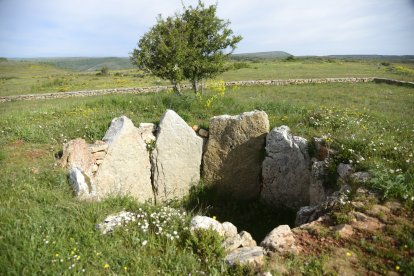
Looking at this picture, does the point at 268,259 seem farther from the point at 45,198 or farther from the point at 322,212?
the point at 45,198

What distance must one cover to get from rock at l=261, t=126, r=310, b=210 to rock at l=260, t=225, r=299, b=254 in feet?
12.8

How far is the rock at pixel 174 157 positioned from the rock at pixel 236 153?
52 centimetres

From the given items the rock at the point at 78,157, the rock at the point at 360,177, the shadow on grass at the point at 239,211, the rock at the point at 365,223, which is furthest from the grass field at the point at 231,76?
the rock at the point at 365,223

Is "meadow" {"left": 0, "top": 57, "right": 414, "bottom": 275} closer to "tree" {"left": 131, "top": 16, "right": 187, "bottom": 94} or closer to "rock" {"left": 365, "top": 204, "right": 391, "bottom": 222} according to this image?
"rock" {"left": 365, "top": 204, "right": 391, "bottom": 222}

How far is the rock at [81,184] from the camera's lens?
6.31m

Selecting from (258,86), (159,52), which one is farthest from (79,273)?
(258,86)

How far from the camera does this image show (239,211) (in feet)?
A: 29.8

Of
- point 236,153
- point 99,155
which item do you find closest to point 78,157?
point 99,155

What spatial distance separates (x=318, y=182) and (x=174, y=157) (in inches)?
164

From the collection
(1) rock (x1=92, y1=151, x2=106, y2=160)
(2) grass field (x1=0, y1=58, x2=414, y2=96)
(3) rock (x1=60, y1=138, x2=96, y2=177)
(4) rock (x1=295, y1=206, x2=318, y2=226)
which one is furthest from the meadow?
(2) grass field (x1=0, y1=58, x2=414, y2=96)

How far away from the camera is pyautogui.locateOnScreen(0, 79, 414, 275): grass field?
4340 mm

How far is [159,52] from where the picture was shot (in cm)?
1645

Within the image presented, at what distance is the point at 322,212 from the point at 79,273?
4510 millimetres

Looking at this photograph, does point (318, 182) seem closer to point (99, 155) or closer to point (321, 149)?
point (321, 149)
